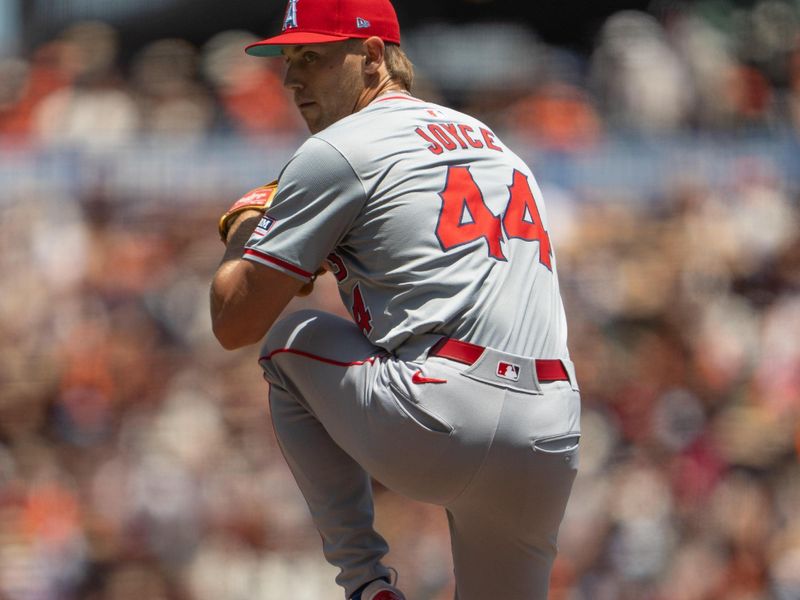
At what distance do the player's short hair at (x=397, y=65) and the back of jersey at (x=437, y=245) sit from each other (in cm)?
20

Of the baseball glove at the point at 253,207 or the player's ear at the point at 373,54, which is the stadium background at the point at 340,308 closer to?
the baseball glove at the point at 253,207

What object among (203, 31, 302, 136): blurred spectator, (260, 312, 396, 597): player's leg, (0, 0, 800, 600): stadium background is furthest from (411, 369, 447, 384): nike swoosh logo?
(203, 31, 302, 136): blurred spectator

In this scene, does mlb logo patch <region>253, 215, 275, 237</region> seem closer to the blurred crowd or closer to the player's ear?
the player's ear

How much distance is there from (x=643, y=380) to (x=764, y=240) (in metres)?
1.07

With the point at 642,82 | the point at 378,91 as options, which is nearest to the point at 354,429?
the point at 378,91

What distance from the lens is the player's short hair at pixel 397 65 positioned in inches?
99.3

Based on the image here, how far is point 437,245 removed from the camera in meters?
2.22

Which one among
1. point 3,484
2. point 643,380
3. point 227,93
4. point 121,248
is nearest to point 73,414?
point 3,484

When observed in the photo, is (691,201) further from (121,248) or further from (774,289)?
(121,248)

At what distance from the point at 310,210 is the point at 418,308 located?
28 centimetres

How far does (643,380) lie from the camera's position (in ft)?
18.9

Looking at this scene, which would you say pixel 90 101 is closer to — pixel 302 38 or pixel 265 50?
pixel 265 50

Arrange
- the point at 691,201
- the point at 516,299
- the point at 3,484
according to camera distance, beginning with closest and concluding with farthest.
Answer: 1. the point at 516,299
2. the point at 3,484
3. the point at 691,201

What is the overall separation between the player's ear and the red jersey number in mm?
505
